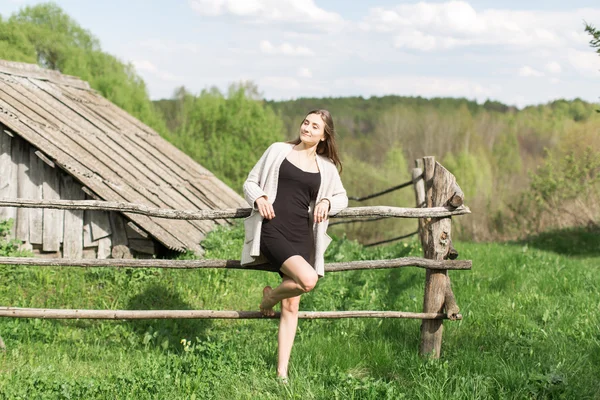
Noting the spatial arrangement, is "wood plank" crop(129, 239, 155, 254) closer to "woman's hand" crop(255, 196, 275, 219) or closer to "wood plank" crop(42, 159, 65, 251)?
"wood plank" crop(42, 159, 65, 251)

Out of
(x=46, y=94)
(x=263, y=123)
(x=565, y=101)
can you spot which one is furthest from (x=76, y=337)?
(x=565, y=101)

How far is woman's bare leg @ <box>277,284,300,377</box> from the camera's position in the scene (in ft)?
13.8

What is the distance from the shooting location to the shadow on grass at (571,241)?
12375 millimetres

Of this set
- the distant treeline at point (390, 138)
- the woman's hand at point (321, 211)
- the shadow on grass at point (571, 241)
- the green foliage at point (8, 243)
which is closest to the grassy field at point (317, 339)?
the green foliage at point (8, 243)

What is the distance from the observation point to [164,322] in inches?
226

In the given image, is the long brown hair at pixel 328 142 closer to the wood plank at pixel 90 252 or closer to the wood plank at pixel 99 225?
the wood plank at pixel 99 225

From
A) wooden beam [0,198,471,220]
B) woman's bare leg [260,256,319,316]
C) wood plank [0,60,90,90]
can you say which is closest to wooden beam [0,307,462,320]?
woman's bare leg [260,256,319,316]

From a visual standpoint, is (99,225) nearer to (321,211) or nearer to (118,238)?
(118,238)

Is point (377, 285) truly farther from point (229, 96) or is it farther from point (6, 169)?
point (229, 96)

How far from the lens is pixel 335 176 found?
4375 mm

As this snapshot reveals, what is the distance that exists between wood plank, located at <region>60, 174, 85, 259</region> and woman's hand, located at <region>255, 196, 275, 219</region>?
14.0 feet

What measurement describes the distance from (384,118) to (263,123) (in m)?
26.5

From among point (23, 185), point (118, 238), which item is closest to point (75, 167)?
point (23, 185)

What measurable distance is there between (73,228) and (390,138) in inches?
1794
